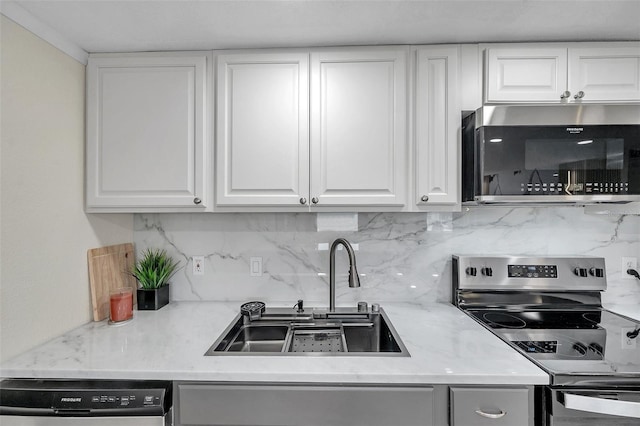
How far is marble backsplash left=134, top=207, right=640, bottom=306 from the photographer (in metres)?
1.86

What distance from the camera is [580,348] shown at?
1.33 meters

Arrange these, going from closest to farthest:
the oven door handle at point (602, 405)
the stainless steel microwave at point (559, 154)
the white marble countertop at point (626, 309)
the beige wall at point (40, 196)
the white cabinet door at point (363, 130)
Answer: the oven door handle at point (602, 405) → the beige wall at point (40, 196) → the stainless steel microwave at point (559, 154) → the white cabinet door at point (363, 130) → the white marble countertop at point (626, 309)

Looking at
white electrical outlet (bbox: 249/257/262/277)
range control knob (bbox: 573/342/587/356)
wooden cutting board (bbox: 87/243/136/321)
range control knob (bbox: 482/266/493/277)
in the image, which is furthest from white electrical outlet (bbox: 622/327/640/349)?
wooden cutting board (bbox: 87/243/136/321)

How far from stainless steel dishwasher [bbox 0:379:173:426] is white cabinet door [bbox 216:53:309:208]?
0.81 metres

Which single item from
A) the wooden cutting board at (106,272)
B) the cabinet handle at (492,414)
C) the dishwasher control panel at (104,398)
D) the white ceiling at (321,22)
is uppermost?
the white ceiling at (321,22)

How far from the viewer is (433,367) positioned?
45.6 inches

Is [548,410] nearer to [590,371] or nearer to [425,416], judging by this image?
[590,371]

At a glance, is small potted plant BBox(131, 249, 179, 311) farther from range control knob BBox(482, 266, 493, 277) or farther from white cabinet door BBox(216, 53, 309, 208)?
range control knob BBox(482, 266, 493, 277)

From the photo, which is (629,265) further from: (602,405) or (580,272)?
(602,405)

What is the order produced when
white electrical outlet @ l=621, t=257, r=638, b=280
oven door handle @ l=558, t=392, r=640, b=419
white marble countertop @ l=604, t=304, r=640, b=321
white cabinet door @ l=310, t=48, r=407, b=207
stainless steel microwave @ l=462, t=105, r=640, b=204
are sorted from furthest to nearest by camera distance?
white electrical outlet @ l=621, t=257, r=638, b=280
white marble countertop @ l=604, t=304, r=640, b=321
white cabinet door @ l=310, t=48, r=407, b=207
stainless steel microwave @ l=462, t=105, r=640, b=204
oven door handle @ l=558, t=392, r=640, b=419

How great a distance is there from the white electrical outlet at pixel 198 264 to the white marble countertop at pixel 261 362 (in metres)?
0.48

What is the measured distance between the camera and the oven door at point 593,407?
1081mm

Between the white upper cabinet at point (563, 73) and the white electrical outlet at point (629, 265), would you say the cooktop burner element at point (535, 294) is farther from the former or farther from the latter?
the white upper cabinet at point (563, 73)

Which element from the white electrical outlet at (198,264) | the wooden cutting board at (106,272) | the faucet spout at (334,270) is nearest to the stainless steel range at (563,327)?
the faucet spout at (334,270)
